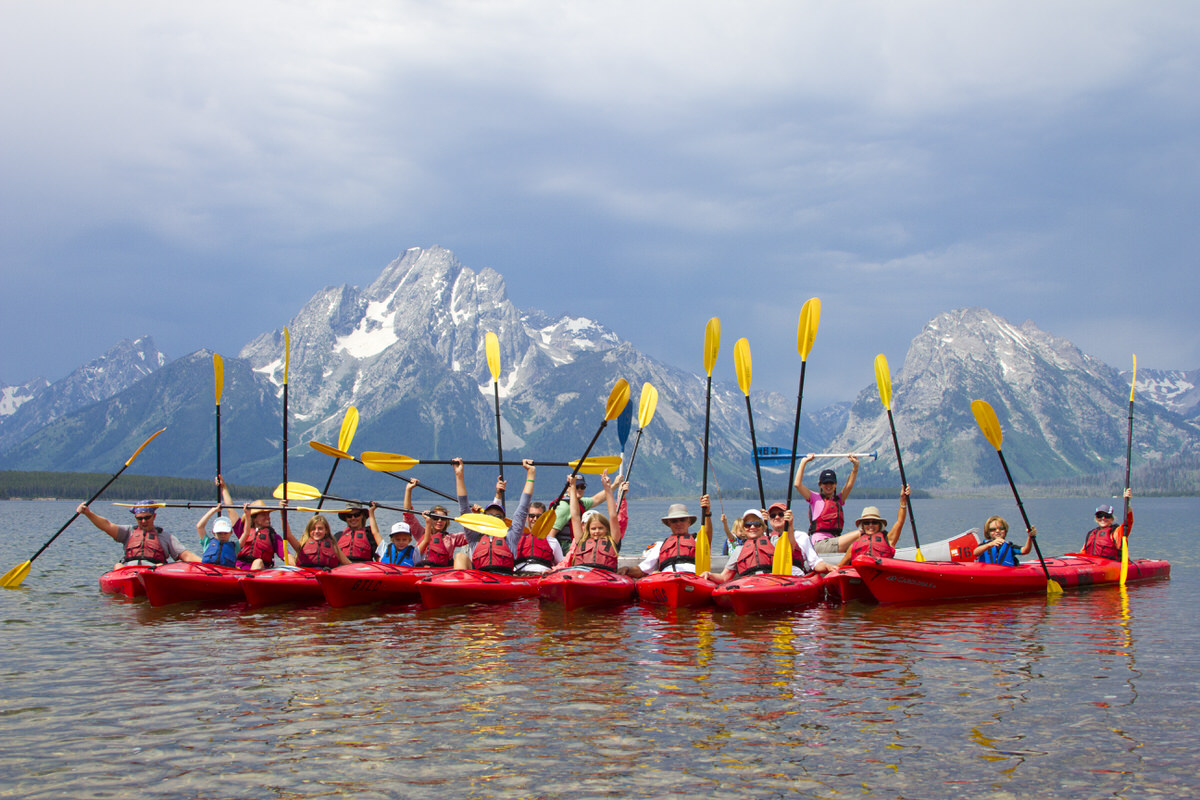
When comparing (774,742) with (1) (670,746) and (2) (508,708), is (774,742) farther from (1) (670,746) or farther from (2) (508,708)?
(2) (508,708)

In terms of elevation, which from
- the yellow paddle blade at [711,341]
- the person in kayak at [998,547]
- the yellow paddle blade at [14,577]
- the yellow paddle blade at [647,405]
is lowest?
the yellow paddle blade at [14,577]

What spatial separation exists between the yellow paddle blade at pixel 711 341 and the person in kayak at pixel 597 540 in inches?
262

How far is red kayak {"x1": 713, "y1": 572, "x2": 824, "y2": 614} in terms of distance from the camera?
18.3 m

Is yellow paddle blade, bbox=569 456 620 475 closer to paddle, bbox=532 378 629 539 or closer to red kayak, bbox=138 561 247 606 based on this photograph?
paddle, bbox=532 378 629 539

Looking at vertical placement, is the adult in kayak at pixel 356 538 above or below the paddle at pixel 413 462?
below

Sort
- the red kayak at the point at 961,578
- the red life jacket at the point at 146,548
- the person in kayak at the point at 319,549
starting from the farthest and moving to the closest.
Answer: the red life jacket at the point at 146,548, the person in kayak at the point at 319,549, the red kayak at the point at 961,578

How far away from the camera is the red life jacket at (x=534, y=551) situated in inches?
846

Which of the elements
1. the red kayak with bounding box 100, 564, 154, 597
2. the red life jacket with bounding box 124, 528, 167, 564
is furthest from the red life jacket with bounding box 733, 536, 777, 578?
the red kayak with bounding box 100, 564, 154, 597

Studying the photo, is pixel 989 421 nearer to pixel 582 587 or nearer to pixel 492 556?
pixel 582 587

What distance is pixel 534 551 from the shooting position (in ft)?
70.6

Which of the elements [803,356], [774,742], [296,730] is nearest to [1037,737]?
[774,742]

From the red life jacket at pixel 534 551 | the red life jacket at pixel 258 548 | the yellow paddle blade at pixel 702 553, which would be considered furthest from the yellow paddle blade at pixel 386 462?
the yellow paddle blade at pixel 702 553

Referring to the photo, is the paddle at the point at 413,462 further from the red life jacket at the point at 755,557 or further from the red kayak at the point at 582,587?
the red life jacket at the point at 755,557

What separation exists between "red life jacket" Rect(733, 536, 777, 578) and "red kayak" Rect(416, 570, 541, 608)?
14.7 feet
